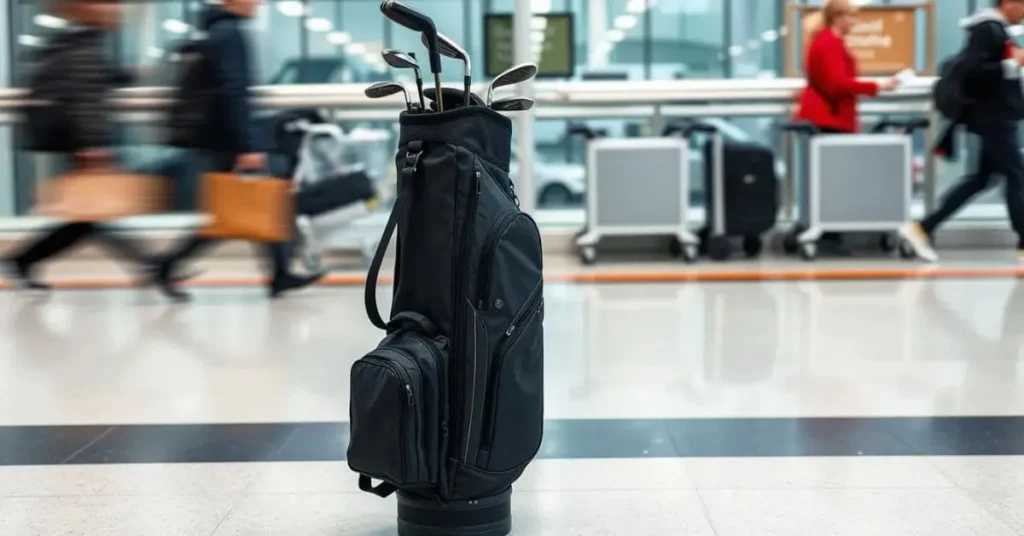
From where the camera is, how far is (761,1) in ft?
58.7

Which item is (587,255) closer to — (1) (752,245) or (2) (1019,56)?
(1) (752,245)

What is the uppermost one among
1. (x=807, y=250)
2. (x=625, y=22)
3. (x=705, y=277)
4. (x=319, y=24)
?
(x=319, y=24)

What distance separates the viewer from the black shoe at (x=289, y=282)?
5711 millimetres

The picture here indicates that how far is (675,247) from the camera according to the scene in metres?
7.65

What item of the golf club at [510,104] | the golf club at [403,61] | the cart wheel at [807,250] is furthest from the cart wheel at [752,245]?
the golf club at [403,61]

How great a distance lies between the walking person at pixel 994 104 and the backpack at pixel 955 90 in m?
0.01

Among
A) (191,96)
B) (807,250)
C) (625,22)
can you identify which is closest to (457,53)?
(191,96)

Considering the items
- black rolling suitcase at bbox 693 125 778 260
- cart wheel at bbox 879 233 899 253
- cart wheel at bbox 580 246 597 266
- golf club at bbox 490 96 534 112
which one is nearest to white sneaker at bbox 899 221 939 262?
cart wheel at bbox 879 233 899 253

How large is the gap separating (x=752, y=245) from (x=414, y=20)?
5.86 m

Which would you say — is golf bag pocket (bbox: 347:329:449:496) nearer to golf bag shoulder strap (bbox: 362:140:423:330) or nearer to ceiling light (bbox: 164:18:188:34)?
golf bag shoulder strap (bbox: 362:140:423:330)

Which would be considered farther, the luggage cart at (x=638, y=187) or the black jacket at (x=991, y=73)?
the luggage cart at (x=638, y=187)

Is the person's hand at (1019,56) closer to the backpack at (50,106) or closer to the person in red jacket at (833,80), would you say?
the person in red jacket at (833,80)

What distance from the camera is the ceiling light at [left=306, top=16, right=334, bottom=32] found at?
656 inches

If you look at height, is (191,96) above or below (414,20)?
above
